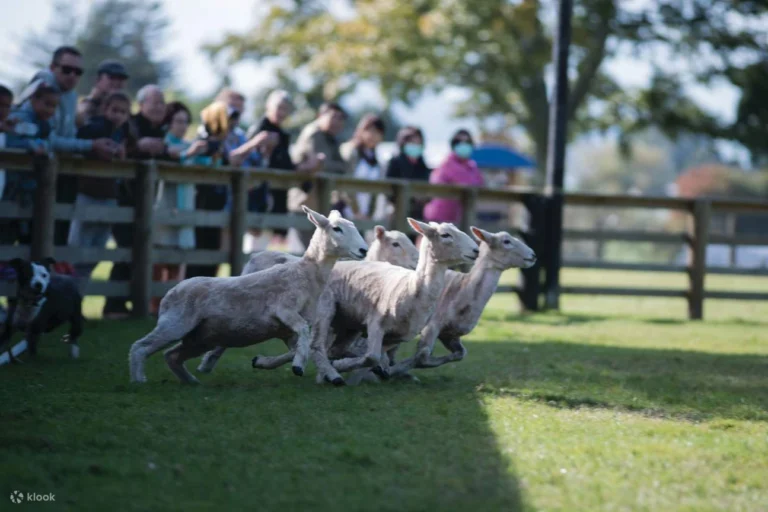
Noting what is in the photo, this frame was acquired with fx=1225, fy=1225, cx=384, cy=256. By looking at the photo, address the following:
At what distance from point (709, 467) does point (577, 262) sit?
10.2 metres

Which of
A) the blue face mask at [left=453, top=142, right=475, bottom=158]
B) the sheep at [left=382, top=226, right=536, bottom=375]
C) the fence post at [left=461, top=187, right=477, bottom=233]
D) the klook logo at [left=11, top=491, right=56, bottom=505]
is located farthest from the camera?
the blue face mask at [left=453, top=142, right=475, bottom=158]

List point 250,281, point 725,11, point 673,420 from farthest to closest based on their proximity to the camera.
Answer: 1. point 725,11
2. point 250,281
3. point 673,420

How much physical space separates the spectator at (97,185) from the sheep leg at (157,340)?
410 centimetres

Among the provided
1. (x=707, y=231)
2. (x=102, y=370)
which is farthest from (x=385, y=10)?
(x=102, y=370)

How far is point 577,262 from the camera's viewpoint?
15953 mm

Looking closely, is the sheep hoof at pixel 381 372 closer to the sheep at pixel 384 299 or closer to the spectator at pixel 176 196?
the sheep at pixel 384 299

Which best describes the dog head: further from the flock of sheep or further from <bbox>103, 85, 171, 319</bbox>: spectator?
<bbox>103, 85, 171, 319</bbox>: spectator

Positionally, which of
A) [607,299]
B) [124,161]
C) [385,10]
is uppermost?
[385,10]

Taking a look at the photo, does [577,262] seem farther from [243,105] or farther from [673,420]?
[673,420]

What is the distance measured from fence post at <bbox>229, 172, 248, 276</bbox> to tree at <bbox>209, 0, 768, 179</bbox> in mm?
18872

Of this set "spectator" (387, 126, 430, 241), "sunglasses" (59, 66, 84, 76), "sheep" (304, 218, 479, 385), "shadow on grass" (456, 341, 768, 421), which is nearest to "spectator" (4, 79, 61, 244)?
"sunglasses" (59, 66, 84, 76)

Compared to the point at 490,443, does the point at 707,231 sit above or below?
above

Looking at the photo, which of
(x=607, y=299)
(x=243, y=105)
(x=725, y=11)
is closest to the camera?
(x=243, y=105)

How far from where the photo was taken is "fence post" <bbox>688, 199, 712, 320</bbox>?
53.0 ft
